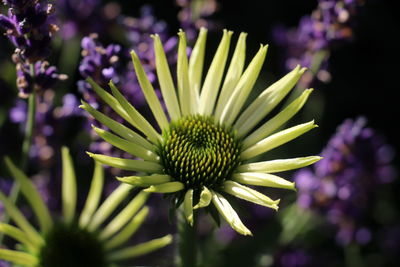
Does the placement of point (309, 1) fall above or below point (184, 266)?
above

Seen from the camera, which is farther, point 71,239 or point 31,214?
point 31,214

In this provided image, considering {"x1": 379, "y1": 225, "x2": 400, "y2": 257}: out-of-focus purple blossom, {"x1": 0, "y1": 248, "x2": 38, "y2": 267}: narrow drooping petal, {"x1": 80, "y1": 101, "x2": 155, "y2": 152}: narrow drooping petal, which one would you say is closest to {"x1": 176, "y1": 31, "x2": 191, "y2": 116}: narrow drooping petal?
{"x1": 80, "y1": 101, "x2": 155, "y2": 152}: narrow drooping petal

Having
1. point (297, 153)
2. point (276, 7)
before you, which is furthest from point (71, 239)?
point (276, 7)

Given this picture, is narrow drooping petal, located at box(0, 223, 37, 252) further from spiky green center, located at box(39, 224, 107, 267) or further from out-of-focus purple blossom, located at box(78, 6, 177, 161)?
out-of-focus purple blossom, located at box(78, 6, 177, 161)

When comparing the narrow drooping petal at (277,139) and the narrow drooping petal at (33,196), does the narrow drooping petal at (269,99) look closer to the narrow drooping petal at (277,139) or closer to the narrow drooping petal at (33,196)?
the narrow drooping petal at (277,139)

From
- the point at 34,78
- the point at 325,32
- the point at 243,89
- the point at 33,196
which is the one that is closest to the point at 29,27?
the point at 34,78

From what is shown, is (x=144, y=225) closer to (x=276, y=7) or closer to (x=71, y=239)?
(x=71, y=239)
